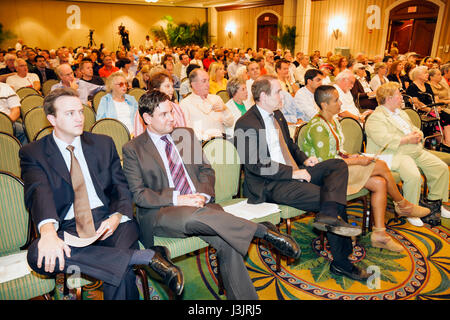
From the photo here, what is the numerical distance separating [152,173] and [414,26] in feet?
46.9

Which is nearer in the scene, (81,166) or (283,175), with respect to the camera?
(81,166)

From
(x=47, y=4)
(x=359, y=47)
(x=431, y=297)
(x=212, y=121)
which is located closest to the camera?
(x=431, y=297)

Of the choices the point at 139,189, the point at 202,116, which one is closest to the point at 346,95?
the point at 202,116

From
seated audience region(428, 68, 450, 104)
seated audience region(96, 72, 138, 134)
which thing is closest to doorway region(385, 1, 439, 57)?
seated audience region(428, 68, 450, 104)

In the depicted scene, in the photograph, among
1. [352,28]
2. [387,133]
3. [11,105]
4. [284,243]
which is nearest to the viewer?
[284,243]

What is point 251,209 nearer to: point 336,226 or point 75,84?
point 336,226

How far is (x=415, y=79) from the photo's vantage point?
547 cm

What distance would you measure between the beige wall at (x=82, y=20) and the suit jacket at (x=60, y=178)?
66.4ft

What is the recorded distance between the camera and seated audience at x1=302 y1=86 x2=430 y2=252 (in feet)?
9.08

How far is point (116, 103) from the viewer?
402 centimetres

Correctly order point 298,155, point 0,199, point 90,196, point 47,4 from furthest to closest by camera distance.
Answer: point 47,4
point 298,155
point 90,196
point 0,199

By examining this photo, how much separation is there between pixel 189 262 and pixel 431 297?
1824mm

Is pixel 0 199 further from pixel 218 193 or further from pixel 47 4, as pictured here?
pixel 47 4

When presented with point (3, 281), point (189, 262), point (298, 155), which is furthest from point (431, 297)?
point (3, 281)
